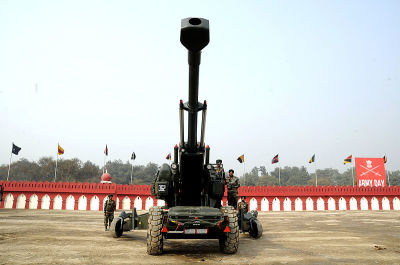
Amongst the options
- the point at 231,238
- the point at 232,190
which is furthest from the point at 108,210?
the point at 231,238

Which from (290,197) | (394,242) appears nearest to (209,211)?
(394,242)

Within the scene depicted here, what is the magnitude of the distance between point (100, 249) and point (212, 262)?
124 inches

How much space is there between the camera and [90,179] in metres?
84.2

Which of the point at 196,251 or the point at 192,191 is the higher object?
the point at 192,191

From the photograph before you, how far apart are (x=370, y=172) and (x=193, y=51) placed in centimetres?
3359

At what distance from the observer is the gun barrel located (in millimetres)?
4371

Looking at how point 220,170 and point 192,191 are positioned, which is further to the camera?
point 220,170

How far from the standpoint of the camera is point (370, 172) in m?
32.6

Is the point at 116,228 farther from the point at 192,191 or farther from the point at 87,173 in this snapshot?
the point at 87,173

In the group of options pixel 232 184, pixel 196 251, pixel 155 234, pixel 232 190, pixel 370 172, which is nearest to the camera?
pixel 155 234

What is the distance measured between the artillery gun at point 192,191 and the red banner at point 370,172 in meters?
29.3

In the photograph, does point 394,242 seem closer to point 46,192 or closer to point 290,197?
point 290,197

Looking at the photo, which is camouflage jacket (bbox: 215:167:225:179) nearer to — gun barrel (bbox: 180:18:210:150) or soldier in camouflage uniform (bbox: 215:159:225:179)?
soldier in camouflage uniform (bbox: 215:159:225:179)

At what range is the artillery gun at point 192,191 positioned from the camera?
5653mm
